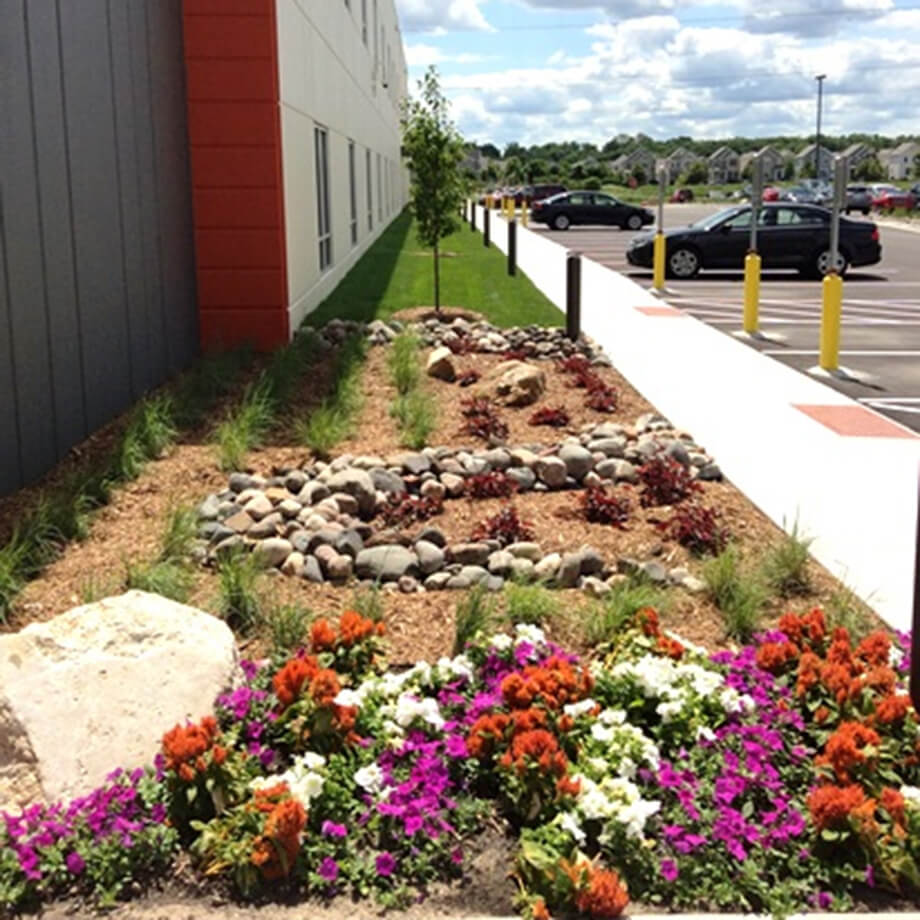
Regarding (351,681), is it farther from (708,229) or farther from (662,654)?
(708,229)

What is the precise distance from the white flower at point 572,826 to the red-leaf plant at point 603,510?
3.40m

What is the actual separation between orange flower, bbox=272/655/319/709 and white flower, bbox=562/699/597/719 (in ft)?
2.88

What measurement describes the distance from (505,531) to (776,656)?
2169 millimetres

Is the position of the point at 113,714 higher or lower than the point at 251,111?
lower

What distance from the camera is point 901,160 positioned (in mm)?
163625

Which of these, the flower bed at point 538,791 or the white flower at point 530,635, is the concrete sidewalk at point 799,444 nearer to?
the flower bed at point 538,791

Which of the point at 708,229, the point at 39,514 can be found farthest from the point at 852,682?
the point at 708,229

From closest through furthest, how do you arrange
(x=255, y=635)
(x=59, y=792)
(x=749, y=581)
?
(x=59, y=792) → (x=255, y=635) → (x=749, y=581)

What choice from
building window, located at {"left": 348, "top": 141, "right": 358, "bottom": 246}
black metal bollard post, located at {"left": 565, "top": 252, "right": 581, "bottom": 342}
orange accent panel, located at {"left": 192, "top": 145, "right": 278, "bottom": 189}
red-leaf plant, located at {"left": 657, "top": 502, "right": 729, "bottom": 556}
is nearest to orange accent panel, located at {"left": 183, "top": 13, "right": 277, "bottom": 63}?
orange accent panel, located at {"left": 192, "top": 145, "right": 278, "bottom": 189}

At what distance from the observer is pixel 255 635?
5.29 metres

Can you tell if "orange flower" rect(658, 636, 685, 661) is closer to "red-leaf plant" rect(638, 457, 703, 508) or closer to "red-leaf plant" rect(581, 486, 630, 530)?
"red-leaf plant" rect(581, 486, 630, 530)

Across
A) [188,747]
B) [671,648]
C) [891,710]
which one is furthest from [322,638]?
[891,710]

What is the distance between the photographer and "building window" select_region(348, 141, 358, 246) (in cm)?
2504

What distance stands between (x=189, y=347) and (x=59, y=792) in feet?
29.7
